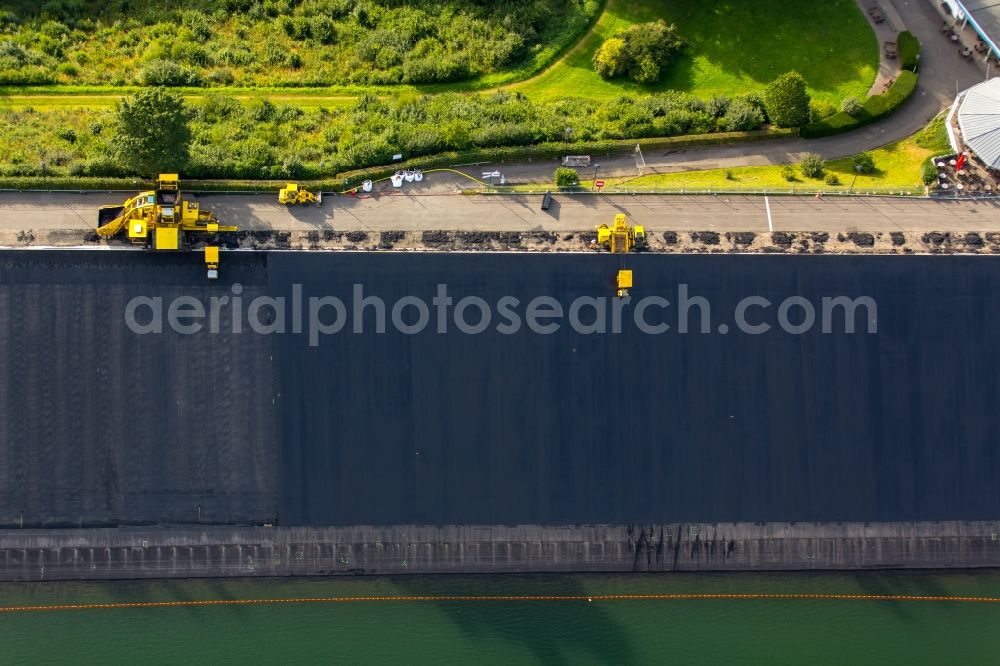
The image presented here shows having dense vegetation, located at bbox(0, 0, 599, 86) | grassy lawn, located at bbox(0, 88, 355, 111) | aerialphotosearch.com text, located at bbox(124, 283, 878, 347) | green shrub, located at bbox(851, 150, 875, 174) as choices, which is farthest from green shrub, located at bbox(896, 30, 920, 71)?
grassy lawn, located at bbox(0, 88, 355, 111)

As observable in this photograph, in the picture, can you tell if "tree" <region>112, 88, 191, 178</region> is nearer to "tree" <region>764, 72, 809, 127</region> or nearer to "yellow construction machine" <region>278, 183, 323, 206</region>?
"yellow construction machine" <region>278, 183, 323, 206</region>

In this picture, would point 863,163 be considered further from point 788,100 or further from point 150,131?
point 150,131

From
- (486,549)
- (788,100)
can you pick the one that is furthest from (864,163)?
(486,549)

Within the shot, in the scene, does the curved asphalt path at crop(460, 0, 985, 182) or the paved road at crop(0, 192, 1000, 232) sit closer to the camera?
the paved road at crop(0, 192, 1000, 232)

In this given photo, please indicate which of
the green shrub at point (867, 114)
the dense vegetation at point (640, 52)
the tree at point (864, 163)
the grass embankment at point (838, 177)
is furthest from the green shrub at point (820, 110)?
the dense vegetation at point (640, 52)

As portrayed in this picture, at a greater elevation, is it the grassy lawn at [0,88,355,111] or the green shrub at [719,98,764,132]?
the grassy lawn at [0,88,355,111]

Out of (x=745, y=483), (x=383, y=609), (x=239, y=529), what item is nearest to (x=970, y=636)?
(x=745, y=483)

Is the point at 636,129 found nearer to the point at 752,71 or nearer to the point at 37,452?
the point at 752,71
